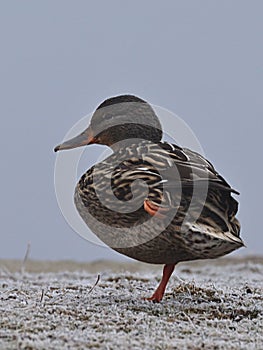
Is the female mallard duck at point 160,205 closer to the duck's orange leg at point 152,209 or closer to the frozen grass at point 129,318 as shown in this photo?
the duck's orange leg at point 152,209

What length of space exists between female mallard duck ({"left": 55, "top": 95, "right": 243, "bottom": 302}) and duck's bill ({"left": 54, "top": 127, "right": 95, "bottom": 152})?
0.47m

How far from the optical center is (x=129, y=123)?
5.56 meters

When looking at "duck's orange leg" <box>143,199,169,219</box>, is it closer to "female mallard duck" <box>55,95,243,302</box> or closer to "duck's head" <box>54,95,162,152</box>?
"female mallard duck" <box>55,95,243,302</box>

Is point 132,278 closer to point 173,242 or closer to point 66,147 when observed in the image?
point 66,147

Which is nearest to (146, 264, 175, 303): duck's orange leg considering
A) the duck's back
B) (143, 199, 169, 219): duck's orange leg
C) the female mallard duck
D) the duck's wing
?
the female mallard duck

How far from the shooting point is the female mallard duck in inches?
184

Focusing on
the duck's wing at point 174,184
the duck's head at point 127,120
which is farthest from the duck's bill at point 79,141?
the duck's wing at point 174,184

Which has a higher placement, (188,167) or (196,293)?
(188,167)

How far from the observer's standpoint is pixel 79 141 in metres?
5.70

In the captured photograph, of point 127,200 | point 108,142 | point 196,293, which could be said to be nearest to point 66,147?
point 108,142

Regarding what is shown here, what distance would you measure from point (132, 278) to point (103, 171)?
9.16ft

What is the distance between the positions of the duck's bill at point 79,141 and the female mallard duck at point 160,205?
1.56 feet

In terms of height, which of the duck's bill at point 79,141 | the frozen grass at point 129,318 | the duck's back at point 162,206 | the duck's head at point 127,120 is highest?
the duck's head at point 127,120

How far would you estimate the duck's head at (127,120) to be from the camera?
219 inches
